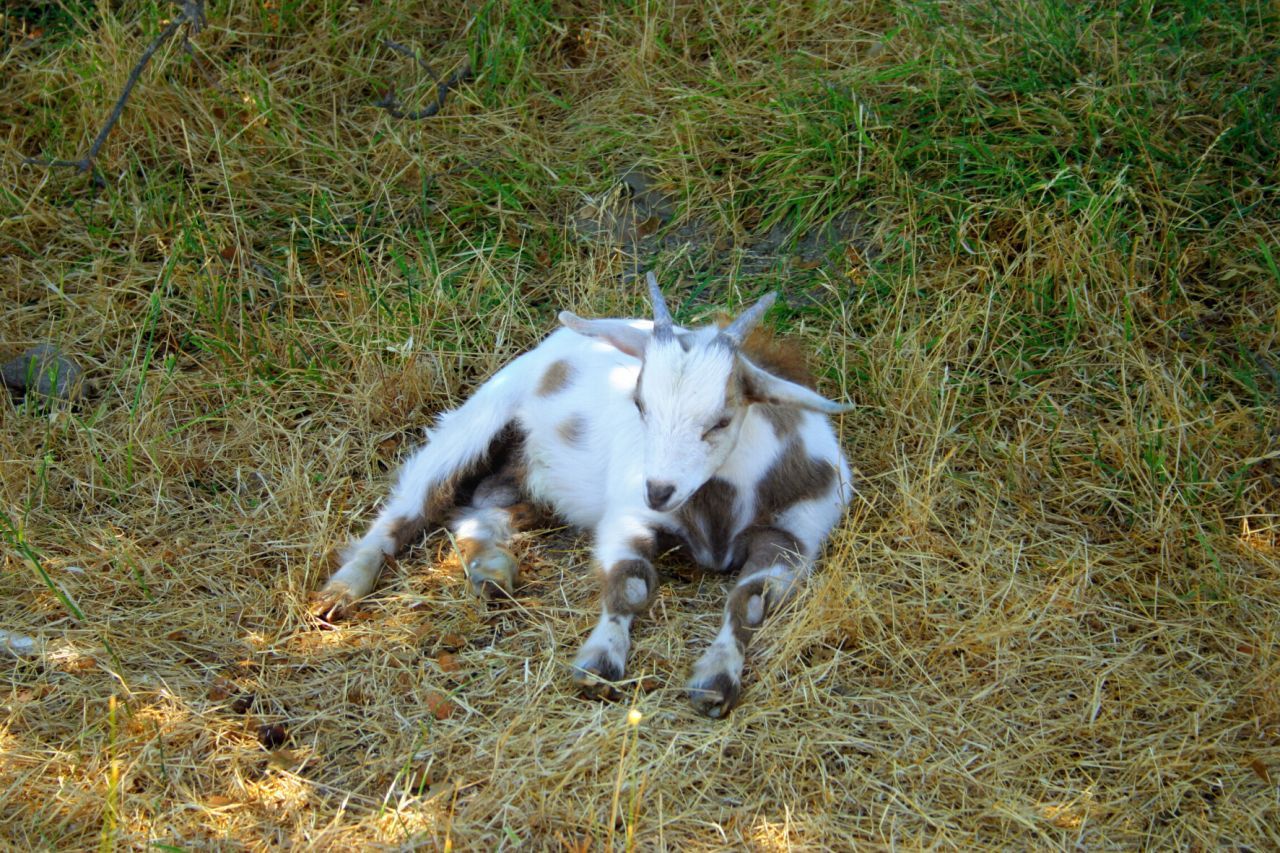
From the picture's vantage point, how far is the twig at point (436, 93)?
18.9 feet

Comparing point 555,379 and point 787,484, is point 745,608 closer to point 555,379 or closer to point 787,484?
point 787,484

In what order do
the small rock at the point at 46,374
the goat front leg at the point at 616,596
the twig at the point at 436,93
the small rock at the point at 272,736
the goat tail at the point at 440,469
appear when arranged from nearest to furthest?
1. the small rock at the point at 272,736
2. the goat front leg at the point at 616,596
3. the goat tail at the point at 440,469
4. the small rock at the point at 46,374
5. the twig at the point at 436,93

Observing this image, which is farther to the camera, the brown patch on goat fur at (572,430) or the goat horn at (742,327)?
the brown patch on goat fur at (572,430)

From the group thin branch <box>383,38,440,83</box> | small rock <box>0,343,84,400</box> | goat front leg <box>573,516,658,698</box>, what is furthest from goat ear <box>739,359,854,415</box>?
thin branch <box>383,38,440,83</box>

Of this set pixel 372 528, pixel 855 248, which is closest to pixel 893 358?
pixel 855 248

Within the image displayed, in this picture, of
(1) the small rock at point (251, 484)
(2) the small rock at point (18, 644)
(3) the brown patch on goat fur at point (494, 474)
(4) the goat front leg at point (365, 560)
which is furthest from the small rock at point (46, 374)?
(3) the brown patch on goat fur at point (494, 474)

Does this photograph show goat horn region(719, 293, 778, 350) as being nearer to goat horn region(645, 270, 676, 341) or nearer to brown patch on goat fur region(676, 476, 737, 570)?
goat horn region(645, 270, 676, 341)

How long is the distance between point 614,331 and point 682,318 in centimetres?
115

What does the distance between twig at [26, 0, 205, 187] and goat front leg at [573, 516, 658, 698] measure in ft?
9.87

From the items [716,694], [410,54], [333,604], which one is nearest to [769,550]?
[716,694]

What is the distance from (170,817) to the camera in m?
3.03

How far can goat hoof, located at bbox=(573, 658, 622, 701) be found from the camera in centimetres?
343

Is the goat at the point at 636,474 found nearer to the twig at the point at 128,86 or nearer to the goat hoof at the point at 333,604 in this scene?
the goat hoof at the point at 333,604

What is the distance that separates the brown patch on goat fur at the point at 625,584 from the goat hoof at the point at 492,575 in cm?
33
